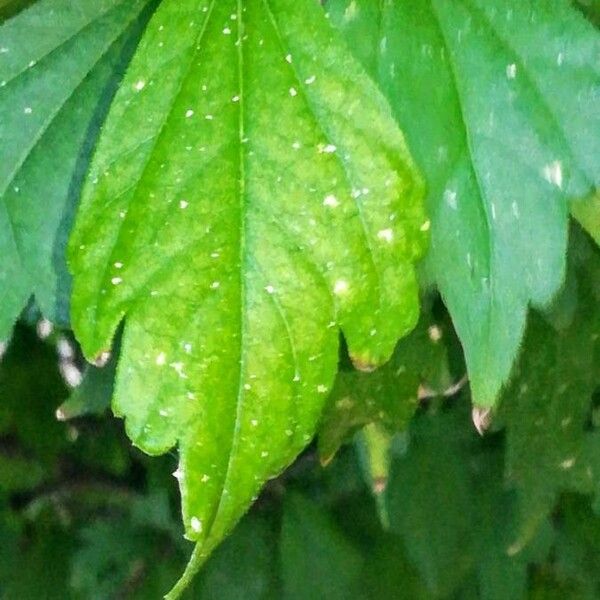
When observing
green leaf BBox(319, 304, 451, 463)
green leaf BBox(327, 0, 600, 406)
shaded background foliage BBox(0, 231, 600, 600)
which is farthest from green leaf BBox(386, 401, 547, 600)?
green leaf BBox(327, 0, 600, 406)

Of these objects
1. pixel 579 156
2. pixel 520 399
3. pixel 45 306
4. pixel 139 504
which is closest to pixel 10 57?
pixel 45 306

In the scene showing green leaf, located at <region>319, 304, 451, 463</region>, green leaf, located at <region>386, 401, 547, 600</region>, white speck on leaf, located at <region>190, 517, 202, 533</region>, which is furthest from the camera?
green leaf, located at <region>386, 401, 547, 600</region>

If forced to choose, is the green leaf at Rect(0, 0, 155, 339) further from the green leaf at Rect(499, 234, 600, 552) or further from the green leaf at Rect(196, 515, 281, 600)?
the green leaf at Rect(196, 515, 281, 600)

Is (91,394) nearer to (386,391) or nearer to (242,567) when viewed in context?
(386,391)

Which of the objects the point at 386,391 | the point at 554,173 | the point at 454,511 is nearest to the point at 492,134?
the point at 554,173

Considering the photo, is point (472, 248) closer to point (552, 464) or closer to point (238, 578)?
point (552, 464)
